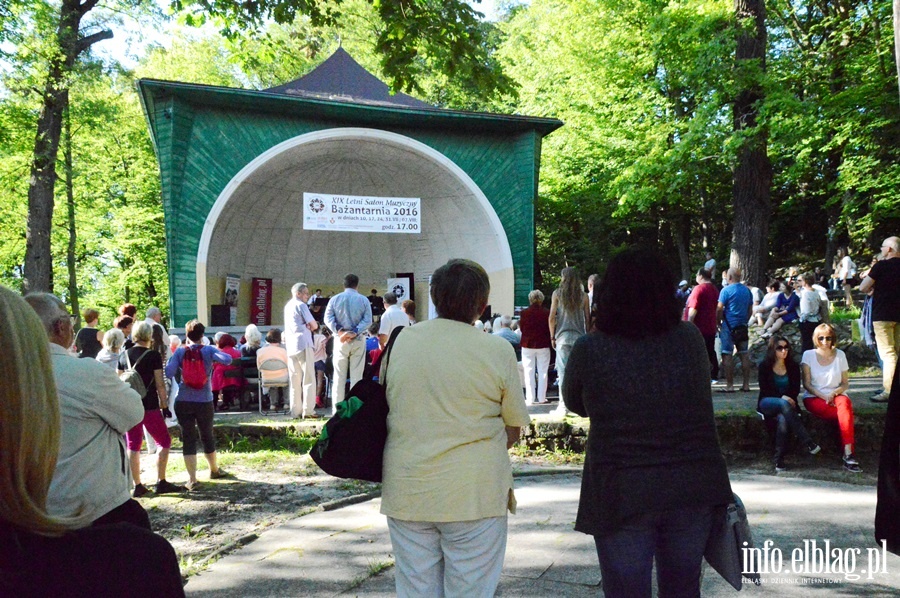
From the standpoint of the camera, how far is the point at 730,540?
8.07 feet

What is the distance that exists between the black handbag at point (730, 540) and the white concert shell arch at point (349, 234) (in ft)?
47.2

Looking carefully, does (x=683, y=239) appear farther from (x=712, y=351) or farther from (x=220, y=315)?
(x=712, y=351)

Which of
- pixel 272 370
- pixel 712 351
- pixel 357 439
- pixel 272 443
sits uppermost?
pixel 357 439

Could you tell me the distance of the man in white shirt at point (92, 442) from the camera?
2576 mm

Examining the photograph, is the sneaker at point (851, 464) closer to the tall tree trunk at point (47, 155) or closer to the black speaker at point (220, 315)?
the black speaker at point (220, 315)

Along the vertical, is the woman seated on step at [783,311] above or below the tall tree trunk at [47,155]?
below

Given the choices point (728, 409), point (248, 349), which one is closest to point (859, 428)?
point (728, 409)

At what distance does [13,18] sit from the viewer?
49.9 ft

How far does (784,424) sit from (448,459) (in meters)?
4.99

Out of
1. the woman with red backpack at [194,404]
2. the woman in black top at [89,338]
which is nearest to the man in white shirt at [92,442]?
the woman with red backpack at [194,404]

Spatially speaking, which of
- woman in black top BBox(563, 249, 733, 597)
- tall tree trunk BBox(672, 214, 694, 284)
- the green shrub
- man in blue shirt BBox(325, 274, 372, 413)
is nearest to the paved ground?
woman in black top BBox(563, 249, 733, 597)

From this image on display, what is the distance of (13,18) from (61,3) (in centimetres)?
269

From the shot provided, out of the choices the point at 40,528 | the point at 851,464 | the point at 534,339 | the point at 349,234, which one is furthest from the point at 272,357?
the point at 349,234

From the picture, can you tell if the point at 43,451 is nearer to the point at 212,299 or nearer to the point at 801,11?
the point at 212,299
